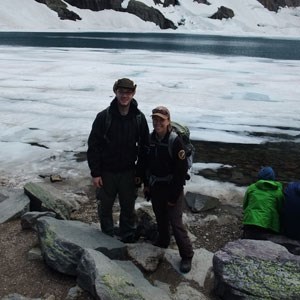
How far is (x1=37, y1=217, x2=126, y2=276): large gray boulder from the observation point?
435 centimetres

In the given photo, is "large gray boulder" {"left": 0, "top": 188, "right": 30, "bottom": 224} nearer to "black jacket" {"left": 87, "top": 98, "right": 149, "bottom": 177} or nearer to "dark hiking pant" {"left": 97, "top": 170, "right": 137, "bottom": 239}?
"dark hiking pant" {"left": 97, "top": 170, "right": 137, "bottom": 239}

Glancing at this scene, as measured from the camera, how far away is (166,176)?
4535 millimetres

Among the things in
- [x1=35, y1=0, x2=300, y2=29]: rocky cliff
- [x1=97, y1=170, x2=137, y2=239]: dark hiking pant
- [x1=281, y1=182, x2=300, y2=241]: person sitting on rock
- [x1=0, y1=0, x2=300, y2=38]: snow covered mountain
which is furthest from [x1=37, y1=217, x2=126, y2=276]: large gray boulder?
[x1=35, y1=0, x2=300, y2=29]: rocky cliff

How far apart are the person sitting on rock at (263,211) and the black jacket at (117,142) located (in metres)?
1.53

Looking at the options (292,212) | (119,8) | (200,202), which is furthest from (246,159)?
(119,8)

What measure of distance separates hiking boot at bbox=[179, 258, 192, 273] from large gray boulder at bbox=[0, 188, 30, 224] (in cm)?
240

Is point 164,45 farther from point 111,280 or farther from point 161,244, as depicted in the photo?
point 111,280

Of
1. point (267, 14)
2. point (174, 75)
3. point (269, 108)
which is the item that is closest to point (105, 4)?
point (267, 14)

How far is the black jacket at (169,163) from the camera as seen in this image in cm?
434

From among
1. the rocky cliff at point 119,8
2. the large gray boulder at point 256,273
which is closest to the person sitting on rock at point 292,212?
the large gray boulder at point 256,273

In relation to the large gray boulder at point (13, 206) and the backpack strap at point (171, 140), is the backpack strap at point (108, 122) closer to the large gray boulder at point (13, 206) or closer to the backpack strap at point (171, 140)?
the backpack strap at point (171, 140)

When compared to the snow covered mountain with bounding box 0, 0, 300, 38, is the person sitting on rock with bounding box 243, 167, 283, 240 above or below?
below

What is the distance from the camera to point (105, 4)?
117250 mm

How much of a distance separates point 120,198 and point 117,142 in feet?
2.56
